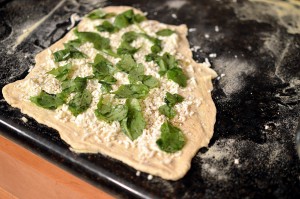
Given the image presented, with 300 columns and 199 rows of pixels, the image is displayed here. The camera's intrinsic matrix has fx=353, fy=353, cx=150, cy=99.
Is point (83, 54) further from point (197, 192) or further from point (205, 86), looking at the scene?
point (197, 192)

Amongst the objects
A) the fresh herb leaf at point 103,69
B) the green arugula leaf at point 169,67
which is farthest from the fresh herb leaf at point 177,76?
the fresh herb leaf at point 103,69

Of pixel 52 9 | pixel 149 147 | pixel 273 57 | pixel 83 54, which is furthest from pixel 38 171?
pixel 273 57

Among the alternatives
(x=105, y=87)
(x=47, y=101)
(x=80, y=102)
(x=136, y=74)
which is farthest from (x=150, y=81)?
(x=47, y=101)

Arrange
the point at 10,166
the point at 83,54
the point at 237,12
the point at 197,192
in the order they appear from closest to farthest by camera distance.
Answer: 1. the point at 197,192
2. the point at 10,166
3. the point at 83,54
4. the point at 237,12

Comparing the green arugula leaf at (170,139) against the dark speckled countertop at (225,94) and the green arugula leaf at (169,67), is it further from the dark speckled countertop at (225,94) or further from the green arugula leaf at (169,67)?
the green arugula leaf at (169,67)

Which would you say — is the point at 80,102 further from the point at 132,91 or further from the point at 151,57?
the point at 151,57

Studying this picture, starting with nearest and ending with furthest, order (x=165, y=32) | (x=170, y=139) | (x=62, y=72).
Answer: (x=170, y=139) → (x=62, y=72) → (x=165, y=32)
